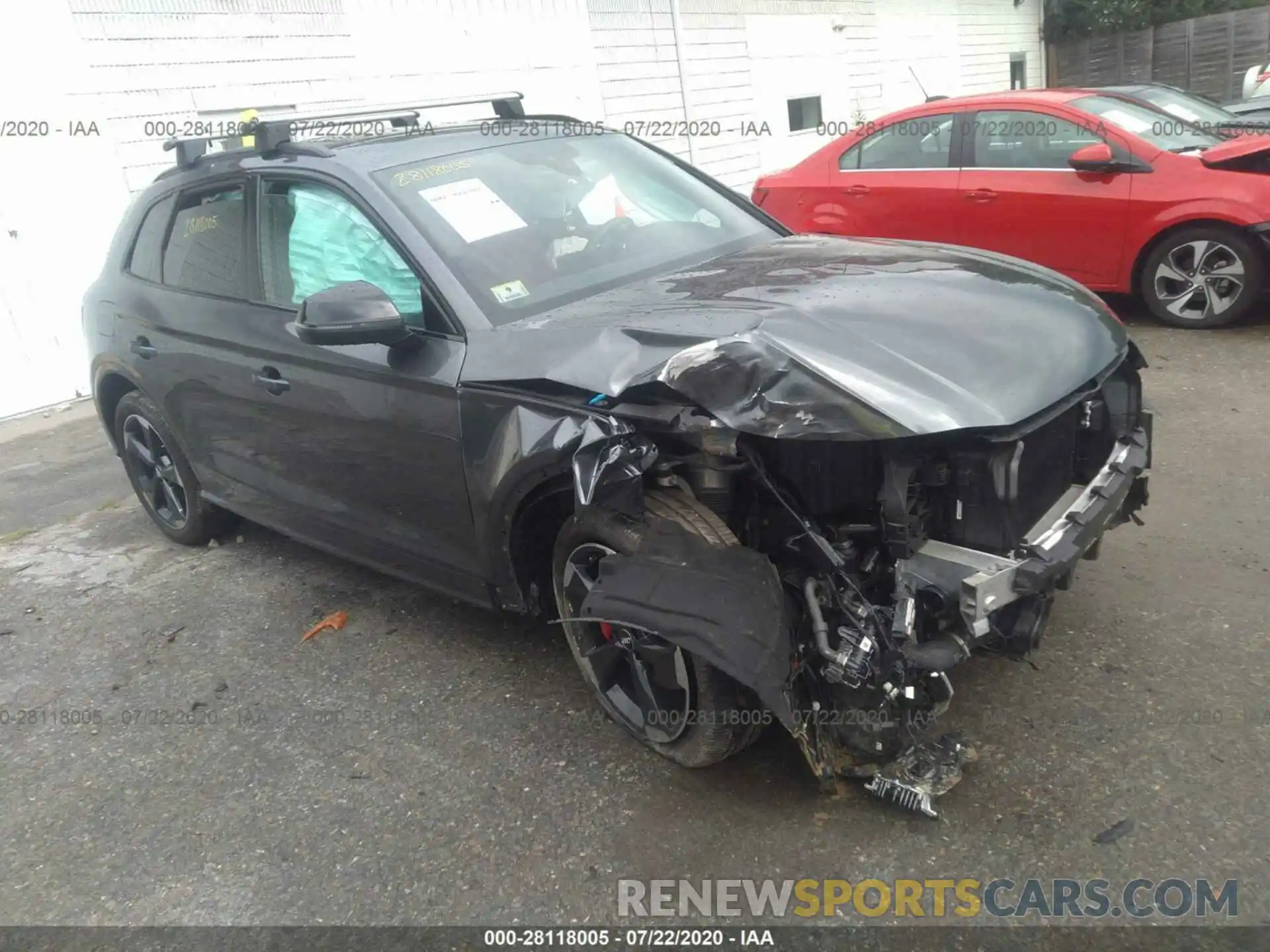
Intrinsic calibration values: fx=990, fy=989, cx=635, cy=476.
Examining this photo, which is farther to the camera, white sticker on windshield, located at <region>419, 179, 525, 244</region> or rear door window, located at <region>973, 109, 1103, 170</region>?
rear door window, located at <region>973, 109, 1103, 170</region>

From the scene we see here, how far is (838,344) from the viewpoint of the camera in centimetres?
252

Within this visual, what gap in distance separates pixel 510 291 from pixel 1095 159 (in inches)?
184

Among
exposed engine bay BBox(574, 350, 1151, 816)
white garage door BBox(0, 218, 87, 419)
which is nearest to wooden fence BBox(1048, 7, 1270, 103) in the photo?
white garage door BBox(0, 218, 87, 419)

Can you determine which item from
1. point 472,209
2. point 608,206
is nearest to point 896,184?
point 608,206

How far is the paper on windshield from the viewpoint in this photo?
3537mm

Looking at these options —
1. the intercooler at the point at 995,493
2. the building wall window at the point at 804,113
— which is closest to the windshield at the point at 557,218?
the intercooler at the point at 995,493

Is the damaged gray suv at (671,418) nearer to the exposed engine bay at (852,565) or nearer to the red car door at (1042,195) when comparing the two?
the exposed engine bay at (852,565)

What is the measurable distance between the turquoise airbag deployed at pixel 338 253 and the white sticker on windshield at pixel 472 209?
216 mm

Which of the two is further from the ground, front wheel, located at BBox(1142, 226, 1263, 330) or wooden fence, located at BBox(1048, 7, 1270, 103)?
wooden fence, located at BBox(1048, 7, 1270, 103)

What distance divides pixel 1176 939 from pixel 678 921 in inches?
44.1

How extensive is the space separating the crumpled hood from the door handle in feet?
3.23

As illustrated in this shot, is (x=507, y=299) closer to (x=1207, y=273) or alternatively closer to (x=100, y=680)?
(x=100, y=680)

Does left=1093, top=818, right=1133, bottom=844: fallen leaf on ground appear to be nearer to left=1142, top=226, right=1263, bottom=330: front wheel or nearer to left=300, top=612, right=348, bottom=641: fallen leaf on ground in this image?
left=300, top=612, right=348, bottom=641: fallen leaf on ground

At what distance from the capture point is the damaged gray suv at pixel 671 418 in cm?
243
